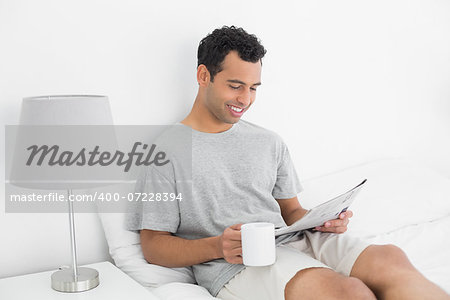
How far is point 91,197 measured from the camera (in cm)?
148

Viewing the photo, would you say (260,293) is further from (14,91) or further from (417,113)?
(417,113)

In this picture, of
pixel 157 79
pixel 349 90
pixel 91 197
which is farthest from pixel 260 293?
pixel 349 90

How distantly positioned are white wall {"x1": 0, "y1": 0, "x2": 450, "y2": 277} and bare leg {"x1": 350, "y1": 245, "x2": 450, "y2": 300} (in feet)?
2.23

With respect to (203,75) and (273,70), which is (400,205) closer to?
(273,70)

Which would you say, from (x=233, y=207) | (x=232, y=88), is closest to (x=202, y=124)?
(x=232, y=88)

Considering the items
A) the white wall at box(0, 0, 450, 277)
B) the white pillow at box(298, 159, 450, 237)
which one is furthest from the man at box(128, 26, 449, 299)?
the white pillow at box(298, 159, 450, 237)

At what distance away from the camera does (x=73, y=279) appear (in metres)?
1.24

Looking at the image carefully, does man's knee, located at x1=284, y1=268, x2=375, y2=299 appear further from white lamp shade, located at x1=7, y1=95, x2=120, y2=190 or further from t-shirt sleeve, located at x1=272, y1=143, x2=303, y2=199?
white lamp shade, located at x1=7, y1=95, x2=120, y2=190

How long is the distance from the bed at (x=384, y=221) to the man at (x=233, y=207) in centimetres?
5

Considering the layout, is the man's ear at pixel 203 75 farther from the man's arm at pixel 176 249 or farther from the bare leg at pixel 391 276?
the bare leg at pixel 391 276

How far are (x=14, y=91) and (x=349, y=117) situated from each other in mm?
1258

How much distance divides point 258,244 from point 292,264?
142mm

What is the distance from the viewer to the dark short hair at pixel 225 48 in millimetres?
1443

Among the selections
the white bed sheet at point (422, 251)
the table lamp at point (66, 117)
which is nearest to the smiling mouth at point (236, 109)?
the table lamp at point (66, 117)
